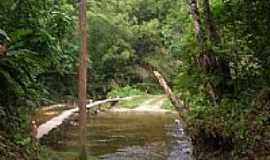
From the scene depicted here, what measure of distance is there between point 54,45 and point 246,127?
6431mm

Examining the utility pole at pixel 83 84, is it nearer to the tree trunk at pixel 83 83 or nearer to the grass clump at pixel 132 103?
the tree trunk at pixel 83 83

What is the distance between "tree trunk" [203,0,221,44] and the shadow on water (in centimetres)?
368

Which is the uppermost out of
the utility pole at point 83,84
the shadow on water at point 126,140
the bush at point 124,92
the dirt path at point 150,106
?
the utility pole at point 83,84

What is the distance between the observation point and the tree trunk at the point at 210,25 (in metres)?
10.9

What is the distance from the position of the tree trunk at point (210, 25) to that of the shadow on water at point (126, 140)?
3.68 metres

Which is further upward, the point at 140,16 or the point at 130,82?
the point at 140,16

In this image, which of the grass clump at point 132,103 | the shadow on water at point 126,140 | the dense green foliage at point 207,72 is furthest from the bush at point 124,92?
the dense green foliage at point 207,72

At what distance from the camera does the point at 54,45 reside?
14.0m

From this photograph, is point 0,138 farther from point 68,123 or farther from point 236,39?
point 68,123

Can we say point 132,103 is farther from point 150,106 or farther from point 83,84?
point 83,84

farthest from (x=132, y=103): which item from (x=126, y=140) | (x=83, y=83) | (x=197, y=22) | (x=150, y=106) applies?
(x=197, y=22)

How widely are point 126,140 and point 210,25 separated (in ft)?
23.3

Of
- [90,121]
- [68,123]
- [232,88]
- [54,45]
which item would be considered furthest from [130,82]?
[232,88]

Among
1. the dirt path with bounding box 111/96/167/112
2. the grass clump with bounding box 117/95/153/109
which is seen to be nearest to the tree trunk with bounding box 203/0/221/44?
the dirt path with bounding box 111/96/167/112
